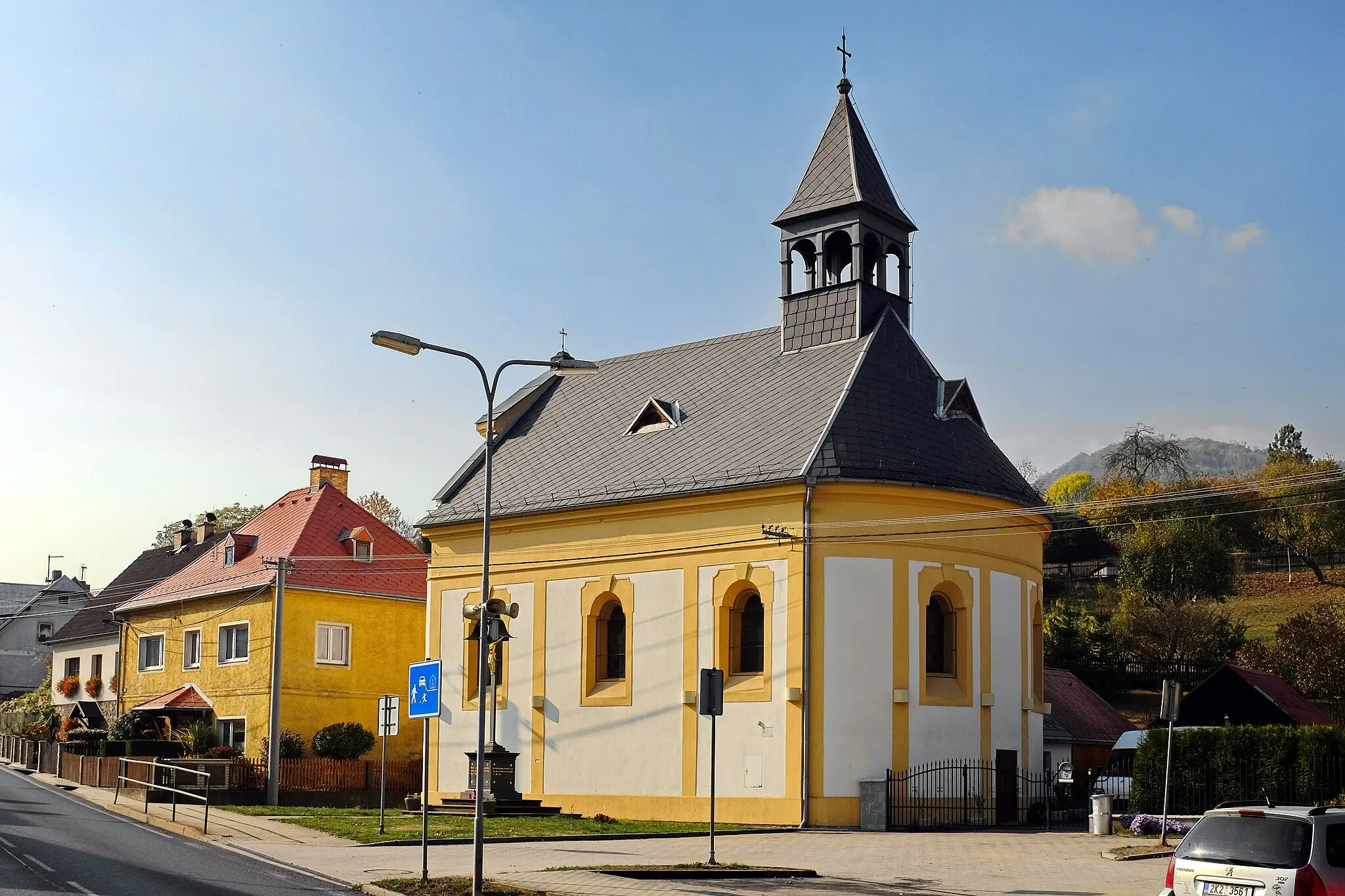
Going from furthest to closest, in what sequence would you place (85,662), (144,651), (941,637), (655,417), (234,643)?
(85,662), (144,651), (234,643), (655,417), (941,637)

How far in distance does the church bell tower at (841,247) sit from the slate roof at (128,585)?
96.3ft

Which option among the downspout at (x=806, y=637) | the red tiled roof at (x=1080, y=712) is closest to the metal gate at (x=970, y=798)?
the downspout at (x=806, y=637)

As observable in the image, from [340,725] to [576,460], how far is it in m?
12.5

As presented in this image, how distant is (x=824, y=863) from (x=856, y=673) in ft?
32.8

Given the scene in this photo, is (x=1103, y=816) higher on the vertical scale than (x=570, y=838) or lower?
higher

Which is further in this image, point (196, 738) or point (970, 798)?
point (196, 738)

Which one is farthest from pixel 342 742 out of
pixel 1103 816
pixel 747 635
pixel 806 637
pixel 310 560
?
pixel 1103 816

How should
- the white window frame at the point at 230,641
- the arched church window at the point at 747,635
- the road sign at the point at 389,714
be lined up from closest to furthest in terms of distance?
the road sign at the point at 389,714 → the arched church window at the point at 747,635 → the white window frame at the point at 230,641

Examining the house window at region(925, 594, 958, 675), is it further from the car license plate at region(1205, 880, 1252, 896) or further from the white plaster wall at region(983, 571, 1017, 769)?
the car license plate at region(1205, 880, 1252, 896)

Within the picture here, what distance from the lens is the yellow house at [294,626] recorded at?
45219mm

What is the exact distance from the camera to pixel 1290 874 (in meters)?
12.7

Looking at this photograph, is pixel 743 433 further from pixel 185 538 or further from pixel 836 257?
pixel 185 538

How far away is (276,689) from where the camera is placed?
39.9 m

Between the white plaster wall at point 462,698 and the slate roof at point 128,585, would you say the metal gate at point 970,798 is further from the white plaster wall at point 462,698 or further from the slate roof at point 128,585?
the slate roof at point 128,585
